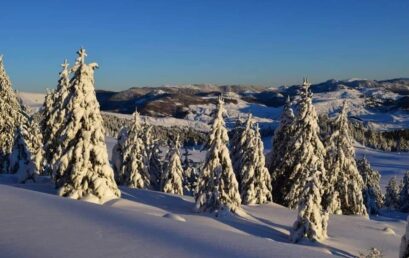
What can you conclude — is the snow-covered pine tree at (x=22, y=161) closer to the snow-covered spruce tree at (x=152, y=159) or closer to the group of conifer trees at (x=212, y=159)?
the group of conifer trees at (x=212, y=159)

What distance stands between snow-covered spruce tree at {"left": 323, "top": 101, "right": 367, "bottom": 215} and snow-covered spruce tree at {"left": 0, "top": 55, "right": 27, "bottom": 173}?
32.3 metres

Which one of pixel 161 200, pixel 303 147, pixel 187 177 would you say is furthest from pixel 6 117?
pixel 303 147

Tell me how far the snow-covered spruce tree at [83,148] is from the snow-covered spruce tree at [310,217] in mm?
11155

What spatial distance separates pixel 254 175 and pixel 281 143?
203 inches

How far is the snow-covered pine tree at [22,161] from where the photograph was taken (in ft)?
111

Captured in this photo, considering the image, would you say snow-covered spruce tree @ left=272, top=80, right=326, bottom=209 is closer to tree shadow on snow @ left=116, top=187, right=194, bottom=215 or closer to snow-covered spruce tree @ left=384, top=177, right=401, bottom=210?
tree shadow on snow @ left=116, top=187, right=194, bottom=215

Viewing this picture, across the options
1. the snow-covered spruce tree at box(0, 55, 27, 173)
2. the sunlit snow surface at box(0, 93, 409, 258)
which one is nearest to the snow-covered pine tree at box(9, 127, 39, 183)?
the snow-covered spruce tree at box(0, 55, 27, 173)

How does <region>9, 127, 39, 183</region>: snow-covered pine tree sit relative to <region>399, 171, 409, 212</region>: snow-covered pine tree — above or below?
above

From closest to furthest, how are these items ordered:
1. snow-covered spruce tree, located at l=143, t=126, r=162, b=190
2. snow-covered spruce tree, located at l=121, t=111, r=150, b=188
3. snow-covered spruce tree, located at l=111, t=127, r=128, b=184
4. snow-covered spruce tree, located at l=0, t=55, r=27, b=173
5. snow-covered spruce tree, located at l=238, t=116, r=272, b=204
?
snow-covered spruce tree, located at l=238, t=116, r=272, b=204
snow-covered spruce tree, located at l=121, t=111, r=150, b=188
snow-covered spruce tree, located at l=0, t=55, r=27, b=173
snow-covered spruce tree, located at l=111, t=127, r=128, b=184
snow-covered spruce tree, located at l=143, t=126, r=162, b=190

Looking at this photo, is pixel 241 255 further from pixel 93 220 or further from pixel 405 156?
pixel 405 156

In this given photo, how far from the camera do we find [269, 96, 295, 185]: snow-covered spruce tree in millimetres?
40781

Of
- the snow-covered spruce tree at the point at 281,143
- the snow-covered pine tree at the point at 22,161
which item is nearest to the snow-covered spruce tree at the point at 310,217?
the snow-covered spruce tree at the point at 281,143

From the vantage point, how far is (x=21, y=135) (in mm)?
37781

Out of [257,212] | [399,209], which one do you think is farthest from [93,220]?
[399,209]
